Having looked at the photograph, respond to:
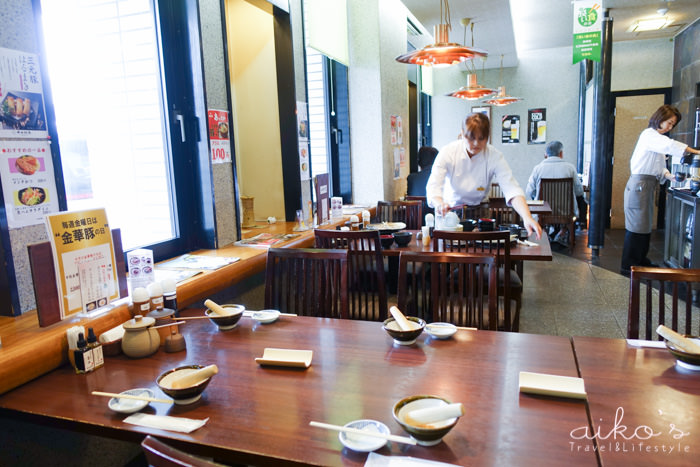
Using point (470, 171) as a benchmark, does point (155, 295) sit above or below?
below

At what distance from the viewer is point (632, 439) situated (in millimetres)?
1009

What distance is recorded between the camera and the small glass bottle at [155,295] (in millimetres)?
1788

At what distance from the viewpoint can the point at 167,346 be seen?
61.7 inches

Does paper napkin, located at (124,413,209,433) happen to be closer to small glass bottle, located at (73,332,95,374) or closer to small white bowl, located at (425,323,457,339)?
small glass bottle, located at (73,332,95,374)

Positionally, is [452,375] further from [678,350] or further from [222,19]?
Result: [222,19]

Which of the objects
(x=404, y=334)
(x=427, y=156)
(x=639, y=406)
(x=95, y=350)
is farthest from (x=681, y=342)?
(x=427, y=156)

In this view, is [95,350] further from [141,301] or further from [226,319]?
[226,319]

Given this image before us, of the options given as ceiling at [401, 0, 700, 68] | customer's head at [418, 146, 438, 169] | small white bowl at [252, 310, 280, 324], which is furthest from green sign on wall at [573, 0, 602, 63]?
small white bowl at [252, 310, 280, 324]

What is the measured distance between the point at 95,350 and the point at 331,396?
0.78m

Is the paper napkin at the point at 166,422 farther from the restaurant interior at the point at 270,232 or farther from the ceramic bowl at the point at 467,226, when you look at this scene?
the ceramic bowl at the point at 467,226

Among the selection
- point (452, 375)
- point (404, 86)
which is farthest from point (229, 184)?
point (404, 86)

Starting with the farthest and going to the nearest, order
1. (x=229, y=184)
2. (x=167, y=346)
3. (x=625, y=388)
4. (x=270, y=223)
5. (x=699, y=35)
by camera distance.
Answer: (x=699, y=35) → (x=270, y=223) → (x=229, y=184) → (x=167, y=346) → (x=625, y=388)

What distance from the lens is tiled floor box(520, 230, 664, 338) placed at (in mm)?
3631

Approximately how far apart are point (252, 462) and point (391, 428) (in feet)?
1.02
